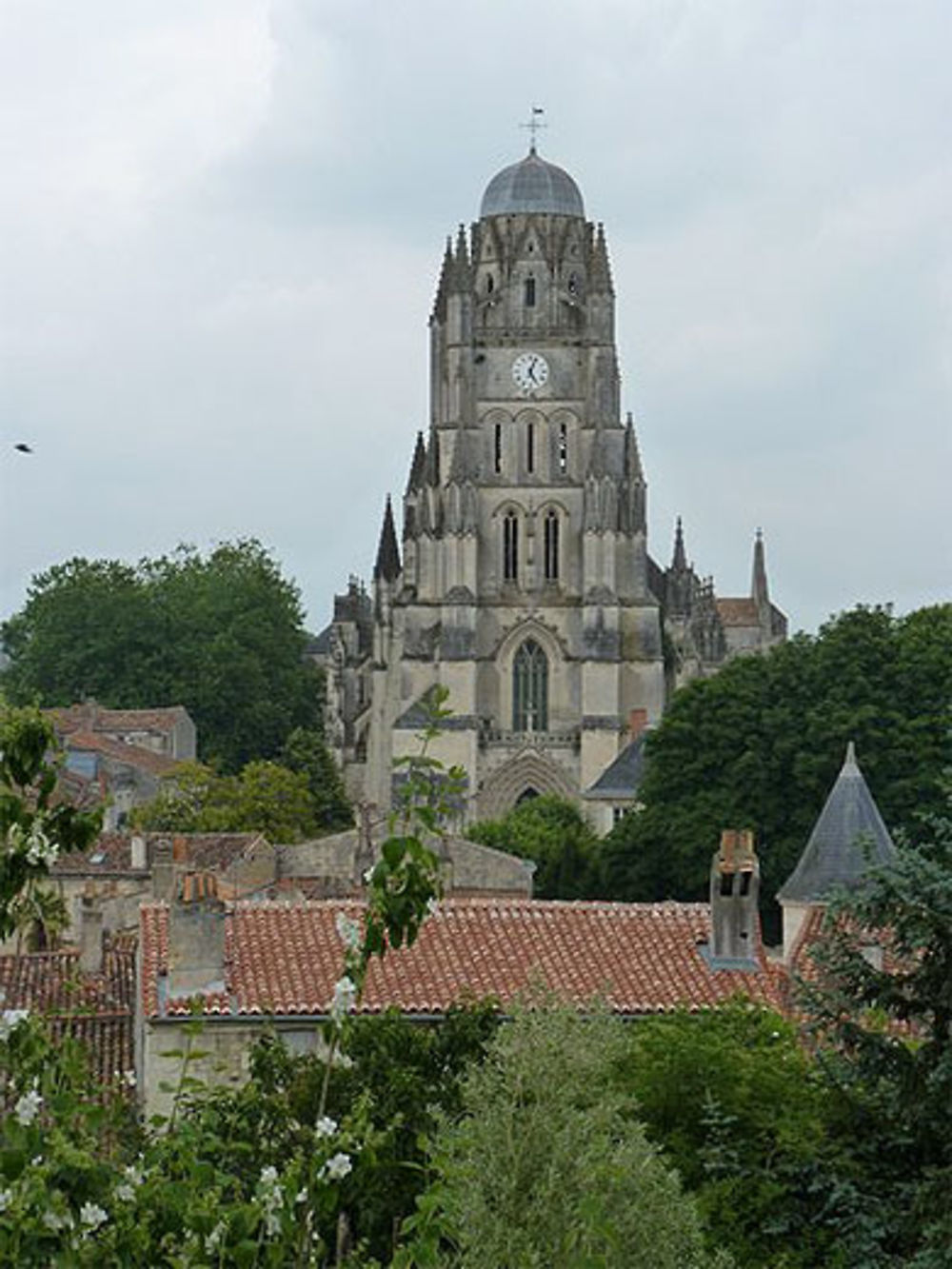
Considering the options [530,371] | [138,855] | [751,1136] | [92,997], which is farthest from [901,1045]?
[530,371]

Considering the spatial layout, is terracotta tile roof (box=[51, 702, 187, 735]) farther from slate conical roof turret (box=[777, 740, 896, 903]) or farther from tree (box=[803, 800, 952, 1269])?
tree (box=[803, 800, 952, 1269])

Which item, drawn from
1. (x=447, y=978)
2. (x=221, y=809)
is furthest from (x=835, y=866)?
(x=221, y=809)

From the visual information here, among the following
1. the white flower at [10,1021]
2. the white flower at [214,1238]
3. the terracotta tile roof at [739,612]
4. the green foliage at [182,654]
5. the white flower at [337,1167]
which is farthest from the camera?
the terracotta tile roof at [739,612]

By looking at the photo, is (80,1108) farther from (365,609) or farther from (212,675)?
(212,675)

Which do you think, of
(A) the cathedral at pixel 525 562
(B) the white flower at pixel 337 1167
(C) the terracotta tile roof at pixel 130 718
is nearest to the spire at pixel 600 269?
(A) the cathedral at pixel 525 562

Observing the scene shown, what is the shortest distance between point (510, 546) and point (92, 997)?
61.5 meters

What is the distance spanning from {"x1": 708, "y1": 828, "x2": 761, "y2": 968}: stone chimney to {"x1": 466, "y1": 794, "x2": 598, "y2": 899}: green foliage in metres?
30.5

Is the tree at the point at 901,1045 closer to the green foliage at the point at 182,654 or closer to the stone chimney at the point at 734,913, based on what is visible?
the stone chimney at the point at 734,913

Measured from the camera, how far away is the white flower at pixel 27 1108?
31.8 ft

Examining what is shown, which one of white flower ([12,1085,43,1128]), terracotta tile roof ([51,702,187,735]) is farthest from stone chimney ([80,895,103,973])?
terracotta tile roof ([51,702,187,735])

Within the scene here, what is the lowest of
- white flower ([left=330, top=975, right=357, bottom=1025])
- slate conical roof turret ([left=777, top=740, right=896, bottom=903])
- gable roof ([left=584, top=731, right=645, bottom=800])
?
white flower ([left=330, top=975, right=357, bottom=1025])

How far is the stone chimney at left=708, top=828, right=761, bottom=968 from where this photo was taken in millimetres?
29078

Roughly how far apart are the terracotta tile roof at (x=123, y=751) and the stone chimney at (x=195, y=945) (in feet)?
197

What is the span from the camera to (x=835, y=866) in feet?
120
